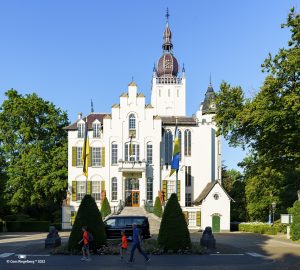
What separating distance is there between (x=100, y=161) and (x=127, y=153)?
3.17 m

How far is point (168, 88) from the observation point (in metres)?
86.6

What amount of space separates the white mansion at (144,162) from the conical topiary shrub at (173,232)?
3081cm

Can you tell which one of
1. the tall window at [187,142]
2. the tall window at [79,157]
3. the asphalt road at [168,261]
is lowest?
the asphalt road at [168,261]

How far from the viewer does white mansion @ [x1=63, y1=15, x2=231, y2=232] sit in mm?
55906

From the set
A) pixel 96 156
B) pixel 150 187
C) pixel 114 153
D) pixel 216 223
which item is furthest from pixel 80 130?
pixel 216 223

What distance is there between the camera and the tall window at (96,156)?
187 feet

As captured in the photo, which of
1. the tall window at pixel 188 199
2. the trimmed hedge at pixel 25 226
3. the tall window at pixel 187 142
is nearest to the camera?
the trimmed hedge at pixel 25 226

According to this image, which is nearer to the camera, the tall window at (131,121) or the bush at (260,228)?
the bush at (260,228)

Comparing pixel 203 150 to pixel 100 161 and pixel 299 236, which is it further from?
pixel 299 236

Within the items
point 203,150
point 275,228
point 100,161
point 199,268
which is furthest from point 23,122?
point 199,268

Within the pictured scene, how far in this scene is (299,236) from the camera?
119ft

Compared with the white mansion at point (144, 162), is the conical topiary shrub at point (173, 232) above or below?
below

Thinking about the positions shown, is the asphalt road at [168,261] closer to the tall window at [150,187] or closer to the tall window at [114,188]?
the tall window at [114,188]

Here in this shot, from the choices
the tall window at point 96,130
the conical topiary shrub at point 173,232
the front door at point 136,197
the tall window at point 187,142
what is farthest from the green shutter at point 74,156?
the conical topiary shrub at point 173,232
